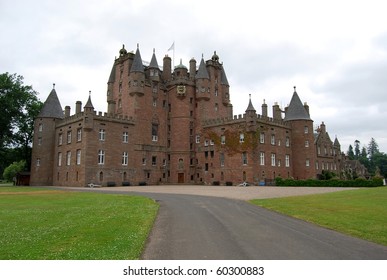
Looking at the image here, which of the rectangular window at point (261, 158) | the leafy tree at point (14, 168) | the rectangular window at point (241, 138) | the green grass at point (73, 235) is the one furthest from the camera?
the leafy tree at point (14, 168)

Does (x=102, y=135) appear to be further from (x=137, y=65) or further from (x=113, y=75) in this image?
(x=113, y=75)

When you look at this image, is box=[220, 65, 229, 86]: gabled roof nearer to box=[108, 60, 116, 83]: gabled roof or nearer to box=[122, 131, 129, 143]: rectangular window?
box=[108, 60, 116, 83]: gabled roof

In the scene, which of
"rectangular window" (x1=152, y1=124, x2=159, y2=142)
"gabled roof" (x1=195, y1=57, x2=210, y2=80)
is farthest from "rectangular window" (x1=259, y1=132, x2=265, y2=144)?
"rectangular window" (x1=152, y1=124, x2=159, y2=142)

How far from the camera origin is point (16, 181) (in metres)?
67.6

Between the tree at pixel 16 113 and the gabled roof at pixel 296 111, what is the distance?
52.1m

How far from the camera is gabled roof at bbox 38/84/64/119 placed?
64.4 m

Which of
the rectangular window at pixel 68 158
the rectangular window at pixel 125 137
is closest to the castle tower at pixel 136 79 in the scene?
the rectangular window at pixel 125 137

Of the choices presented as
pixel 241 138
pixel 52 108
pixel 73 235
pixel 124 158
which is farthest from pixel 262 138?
pixel 73 235

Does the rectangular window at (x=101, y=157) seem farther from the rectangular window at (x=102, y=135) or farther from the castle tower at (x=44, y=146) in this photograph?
the castle tower at (x=44, y=146)

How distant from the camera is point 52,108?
214 ft

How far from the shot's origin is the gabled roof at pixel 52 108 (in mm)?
64438

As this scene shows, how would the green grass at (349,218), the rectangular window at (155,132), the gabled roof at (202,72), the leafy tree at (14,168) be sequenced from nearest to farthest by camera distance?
the green grass at (349,218) < the rectangular window at (155,132) < the gabled roof at (202,72) < the leafy tree at (14,168)

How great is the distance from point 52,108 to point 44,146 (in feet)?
25.4

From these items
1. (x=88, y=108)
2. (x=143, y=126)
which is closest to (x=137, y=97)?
(x=143, y=126)
